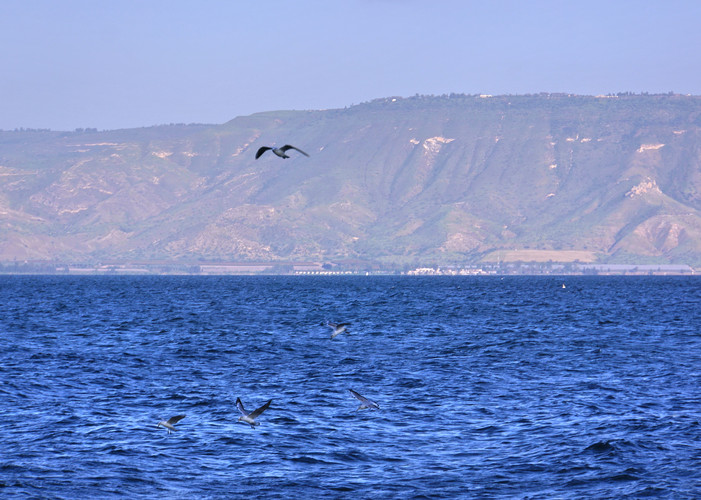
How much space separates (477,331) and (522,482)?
55.3m

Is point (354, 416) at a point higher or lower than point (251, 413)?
lower

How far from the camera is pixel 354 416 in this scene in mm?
37094

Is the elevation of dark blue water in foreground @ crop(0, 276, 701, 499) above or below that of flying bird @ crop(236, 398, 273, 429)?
below

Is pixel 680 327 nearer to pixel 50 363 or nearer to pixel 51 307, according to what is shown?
pixel 50 363

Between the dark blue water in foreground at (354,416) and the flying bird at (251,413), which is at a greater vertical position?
the flying bird at (251,413)

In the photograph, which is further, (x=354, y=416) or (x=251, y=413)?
Result: (x=354, y=416)

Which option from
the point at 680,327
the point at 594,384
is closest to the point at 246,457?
the point at 594,384

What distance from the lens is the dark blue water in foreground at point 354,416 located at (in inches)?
1072

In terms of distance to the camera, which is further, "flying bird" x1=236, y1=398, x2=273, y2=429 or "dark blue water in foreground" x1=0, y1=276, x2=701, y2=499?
"dark blue water in foreground" x1=0, y1=276, x2=701, y2=499

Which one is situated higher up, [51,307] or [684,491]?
[684,491]

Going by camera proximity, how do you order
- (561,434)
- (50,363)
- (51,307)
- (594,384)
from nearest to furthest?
(561,434) → (594,384) → (50,363) → (51,307)

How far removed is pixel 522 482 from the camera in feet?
88.7

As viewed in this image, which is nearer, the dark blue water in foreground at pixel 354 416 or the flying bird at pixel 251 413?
the flying bird at pixel 251 413

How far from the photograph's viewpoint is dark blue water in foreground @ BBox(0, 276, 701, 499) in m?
27.2
